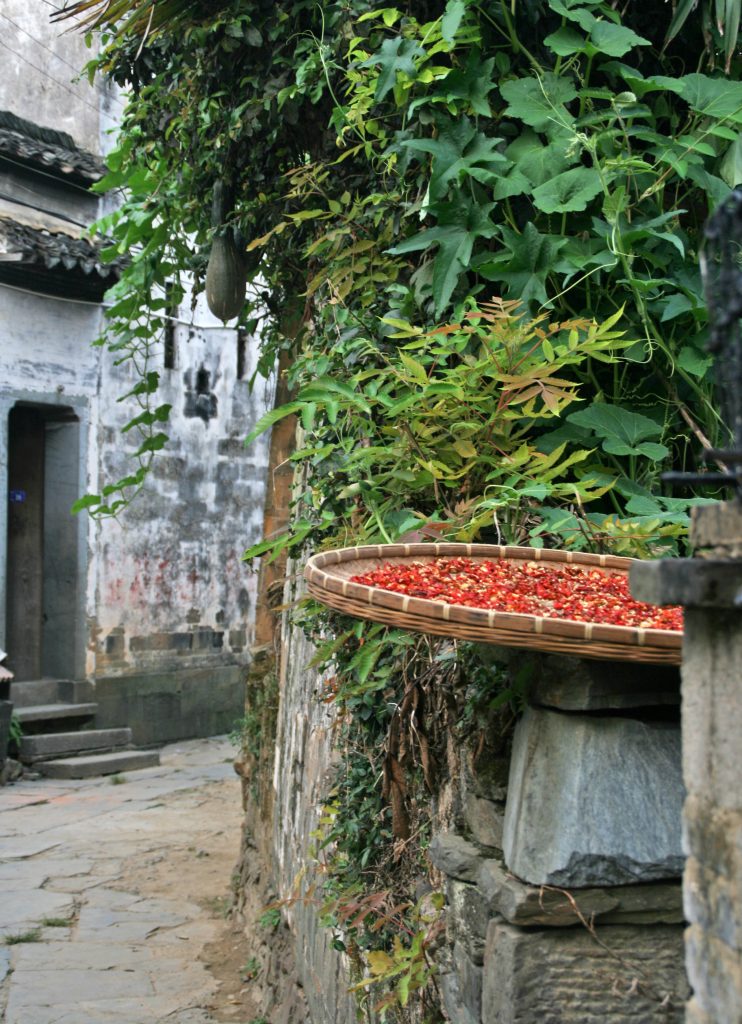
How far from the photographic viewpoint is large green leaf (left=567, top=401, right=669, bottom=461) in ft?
10.2

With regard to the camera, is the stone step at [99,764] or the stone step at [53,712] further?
the stone step at [53,712]

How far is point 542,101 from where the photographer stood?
350cm

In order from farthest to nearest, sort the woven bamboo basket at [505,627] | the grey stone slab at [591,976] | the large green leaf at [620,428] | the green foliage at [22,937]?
the green foliage at [22,937]
the large green leaf at [620,428]
the grey stone slab at [591,976]
the woven bamboo basket at [505,627]

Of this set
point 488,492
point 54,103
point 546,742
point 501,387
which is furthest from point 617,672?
point 54,103

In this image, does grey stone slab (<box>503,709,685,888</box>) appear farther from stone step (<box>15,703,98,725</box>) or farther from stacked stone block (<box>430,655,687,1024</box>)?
stone step (<box>15,703,98,725</box>)

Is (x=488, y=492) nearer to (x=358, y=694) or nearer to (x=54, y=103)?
(x=358, y=694)

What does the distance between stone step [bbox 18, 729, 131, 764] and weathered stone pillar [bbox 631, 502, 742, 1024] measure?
1010 centimetres

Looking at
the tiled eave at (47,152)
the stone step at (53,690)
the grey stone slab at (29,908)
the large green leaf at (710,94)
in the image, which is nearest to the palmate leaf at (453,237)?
the large green leaf at (710,94)

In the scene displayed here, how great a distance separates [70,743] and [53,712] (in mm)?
387

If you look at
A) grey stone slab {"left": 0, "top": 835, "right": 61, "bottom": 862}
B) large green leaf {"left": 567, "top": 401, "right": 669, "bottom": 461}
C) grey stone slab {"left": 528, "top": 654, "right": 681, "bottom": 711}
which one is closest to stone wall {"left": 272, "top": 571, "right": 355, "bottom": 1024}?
large green leaf {"left": 567, "top": 401, "right": 669, "bottom": 461}

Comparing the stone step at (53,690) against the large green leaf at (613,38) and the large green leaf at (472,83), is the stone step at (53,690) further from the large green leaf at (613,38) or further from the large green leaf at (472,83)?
the large green leaf at (613,38)

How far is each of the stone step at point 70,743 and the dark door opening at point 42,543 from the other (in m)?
0.82

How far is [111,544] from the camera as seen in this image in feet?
41.0

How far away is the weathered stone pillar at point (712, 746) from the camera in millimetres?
1378
